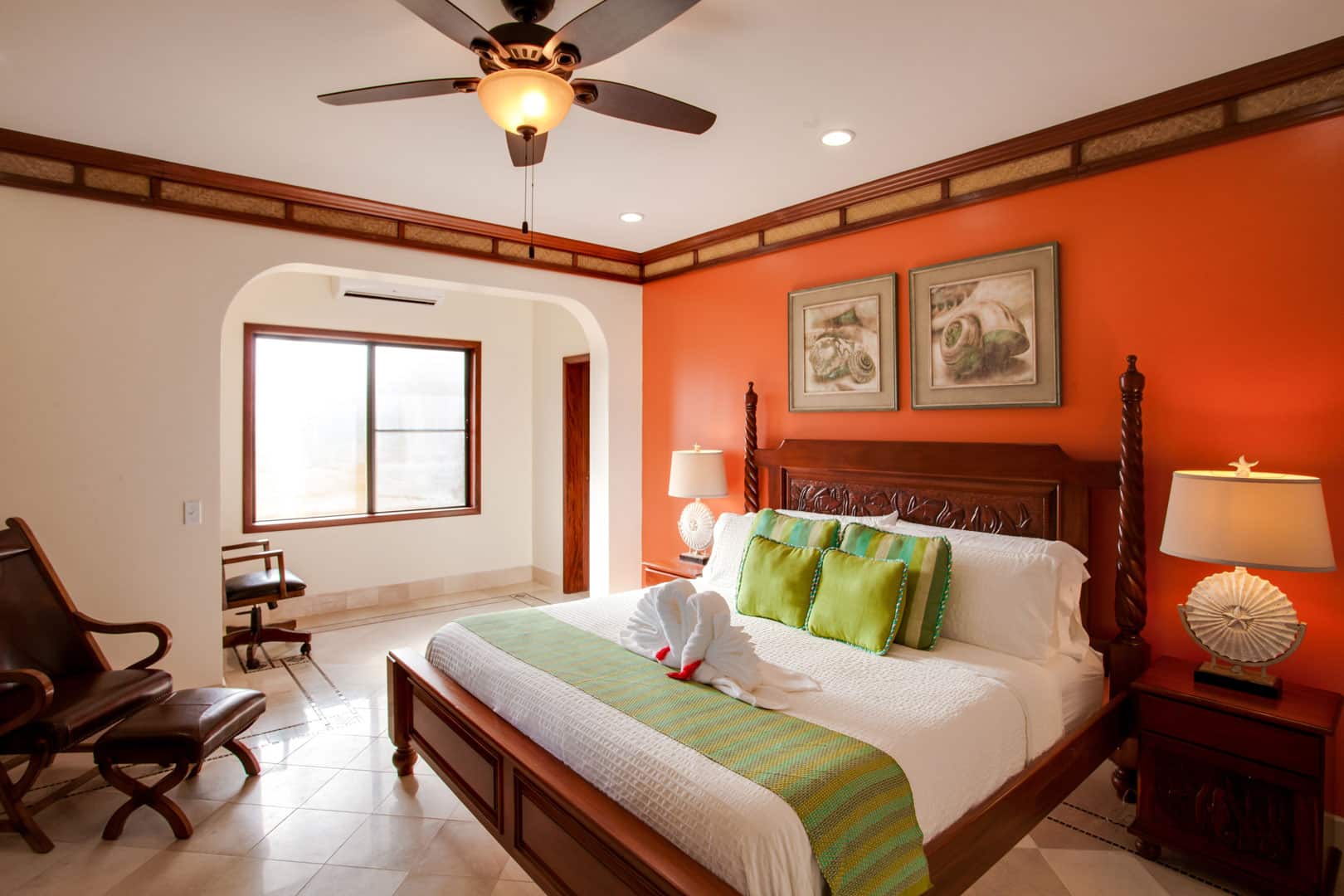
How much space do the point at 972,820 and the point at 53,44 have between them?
3.67 m

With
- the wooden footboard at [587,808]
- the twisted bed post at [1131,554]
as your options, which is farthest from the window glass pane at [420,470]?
the twisted bed post at [1131,554]

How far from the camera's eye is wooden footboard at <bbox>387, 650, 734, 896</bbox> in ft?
5.33

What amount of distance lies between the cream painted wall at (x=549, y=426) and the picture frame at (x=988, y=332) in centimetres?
311

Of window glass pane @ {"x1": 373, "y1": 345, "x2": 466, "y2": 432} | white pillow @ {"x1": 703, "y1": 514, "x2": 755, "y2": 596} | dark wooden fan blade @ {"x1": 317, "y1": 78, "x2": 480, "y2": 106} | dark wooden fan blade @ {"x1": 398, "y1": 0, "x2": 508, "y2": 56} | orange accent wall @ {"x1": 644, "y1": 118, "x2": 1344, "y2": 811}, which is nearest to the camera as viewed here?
dark wooden fan blade @ {"x1": 398, "y1": 0, "x2": 508, "y2": 56}

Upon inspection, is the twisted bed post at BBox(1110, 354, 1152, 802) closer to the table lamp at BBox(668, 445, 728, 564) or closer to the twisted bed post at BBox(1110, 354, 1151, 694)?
the twisted bed post at BBox(1110, 354, 1151, 694)

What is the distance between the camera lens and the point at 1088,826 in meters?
2.56

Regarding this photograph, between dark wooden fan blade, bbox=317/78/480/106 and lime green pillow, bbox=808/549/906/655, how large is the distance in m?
2.10

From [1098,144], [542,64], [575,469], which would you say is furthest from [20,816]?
[1098,144]

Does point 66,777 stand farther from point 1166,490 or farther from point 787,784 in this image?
point 1166,490

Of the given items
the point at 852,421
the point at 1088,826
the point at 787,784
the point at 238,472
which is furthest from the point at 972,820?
the point at 238,472

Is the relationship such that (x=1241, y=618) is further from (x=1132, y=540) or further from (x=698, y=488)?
(x=698, y=488)

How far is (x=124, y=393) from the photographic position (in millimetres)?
3221

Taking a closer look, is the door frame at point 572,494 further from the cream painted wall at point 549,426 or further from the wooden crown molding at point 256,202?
the wooden crown molding at point 256,202

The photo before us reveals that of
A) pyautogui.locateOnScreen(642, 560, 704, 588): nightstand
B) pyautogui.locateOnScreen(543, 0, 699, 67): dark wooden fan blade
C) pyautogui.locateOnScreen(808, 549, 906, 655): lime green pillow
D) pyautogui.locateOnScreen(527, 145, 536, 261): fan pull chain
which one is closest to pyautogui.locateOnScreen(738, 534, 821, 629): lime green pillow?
pyautogui.locateOnScreen(808, 549, 906, 655): lime green pillow
